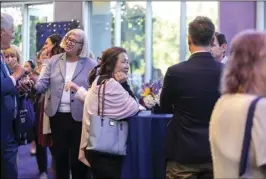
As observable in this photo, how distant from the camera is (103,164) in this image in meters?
2.61

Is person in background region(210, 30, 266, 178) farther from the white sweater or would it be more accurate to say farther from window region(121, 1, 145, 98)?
window region(121, 1, 145, 98)

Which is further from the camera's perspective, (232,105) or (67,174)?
(67,174)

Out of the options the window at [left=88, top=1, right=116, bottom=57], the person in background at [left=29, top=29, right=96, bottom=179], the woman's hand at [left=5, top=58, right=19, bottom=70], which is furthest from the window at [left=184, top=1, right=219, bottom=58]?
the woman's hand at [left=5, top=58, right=19, bottom=70]

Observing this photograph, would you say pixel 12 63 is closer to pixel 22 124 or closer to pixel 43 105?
pixel 22 124

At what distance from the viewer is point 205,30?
2115 millimetres

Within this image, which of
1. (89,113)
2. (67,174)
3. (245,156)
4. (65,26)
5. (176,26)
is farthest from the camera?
(176,26)

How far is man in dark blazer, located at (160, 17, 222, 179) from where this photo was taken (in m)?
2.08

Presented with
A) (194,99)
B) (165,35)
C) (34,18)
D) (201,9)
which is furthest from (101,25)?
(194,99)

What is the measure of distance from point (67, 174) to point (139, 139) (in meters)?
0.87

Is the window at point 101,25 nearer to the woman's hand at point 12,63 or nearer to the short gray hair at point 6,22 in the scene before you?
the woman's hand at point 12,63

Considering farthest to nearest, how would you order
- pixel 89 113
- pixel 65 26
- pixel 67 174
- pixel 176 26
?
pixel 176 26 → pixel 65 26 → pixel 67 174 → pixel 89 113

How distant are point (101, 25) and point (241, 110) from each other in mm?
6539

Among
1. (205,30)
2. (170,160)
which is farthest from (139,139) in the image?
(205,30)

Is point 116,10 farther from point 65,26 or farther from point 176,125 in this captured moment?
point 176,125
